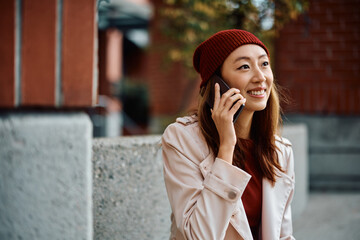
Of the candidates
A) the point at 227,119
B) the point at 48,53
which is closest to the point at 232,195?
the point at 227,119

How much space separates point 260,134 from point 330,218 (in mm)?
2541

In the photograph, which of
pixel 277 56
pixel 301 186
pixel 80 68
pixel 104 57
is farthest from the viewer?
pixel 104 57

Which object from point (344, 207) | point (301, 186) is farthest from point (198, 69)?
point (344, 207)

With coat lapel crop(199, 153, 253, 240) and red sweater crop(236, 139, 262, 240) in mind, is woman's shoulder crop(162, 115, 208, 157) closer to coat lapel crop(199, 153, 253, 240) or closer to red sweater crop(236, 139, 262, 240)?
coat lapel crop(199, 153, 253, 240)

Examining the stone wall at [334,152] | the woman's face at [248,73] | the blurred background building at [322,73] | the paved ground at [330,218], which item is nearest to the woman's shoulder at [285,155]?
the woman's face at [248,73]

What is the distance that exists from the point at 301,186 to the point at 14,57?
371cm

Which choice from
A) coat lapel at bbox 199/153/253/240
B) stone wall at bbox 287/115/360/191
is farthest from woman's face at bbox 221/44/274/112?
stone wall at bbox 287/115/360/191

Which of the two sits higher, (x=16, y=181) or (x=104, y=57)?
(x=104, y=57)

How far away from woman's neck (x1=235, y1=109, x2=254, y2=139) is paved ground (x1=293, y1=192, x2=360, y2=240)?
1.95m

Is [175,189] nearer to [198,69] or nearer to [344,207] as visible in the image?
[198,69]

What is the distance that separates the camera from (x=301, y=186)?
14.1 feet

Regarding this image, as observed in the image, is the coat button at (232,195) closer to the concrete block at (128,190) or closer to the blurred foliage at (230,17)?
the concrete block at (128,190)

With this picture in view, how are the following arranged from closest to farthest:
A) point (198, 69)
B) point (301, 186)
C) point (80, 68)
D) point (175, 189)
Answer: point (80, 68) < point (175, 189) < point (198, 69) < point (301, 186)

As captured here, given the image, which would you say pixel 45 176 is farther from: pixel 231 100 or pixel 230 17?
pixel 230 17
